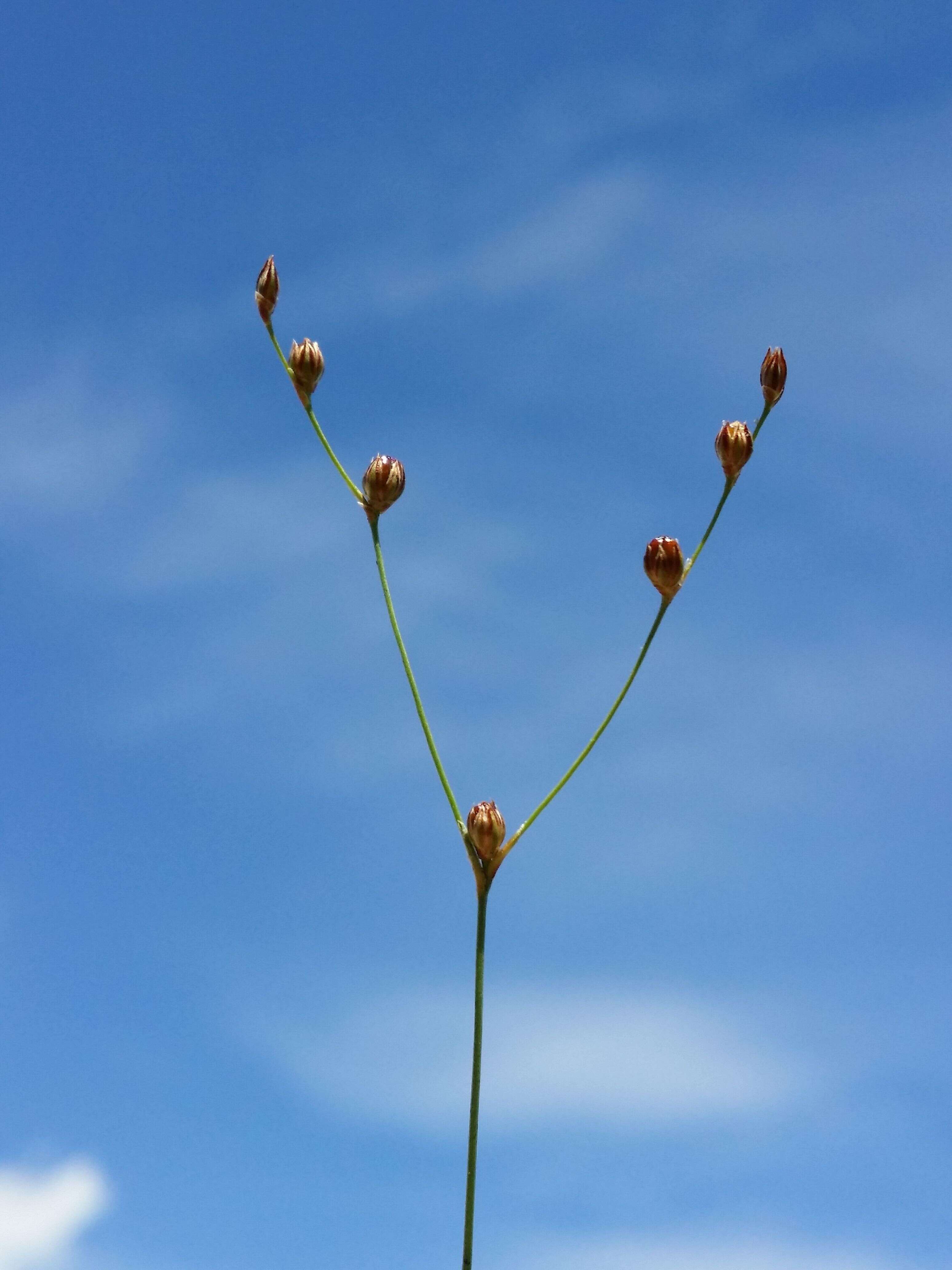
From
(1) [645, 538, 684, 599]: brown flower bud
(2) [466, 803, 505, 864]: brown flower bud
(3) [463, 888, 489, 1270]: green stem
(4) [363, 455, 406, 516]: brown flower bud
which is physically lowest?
(3) [463, 888, 489, 1270]: green stem

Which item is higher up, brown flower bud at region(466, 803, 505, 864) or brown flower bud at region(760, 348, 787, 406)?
brown flower bud at region(760, 348, 787, 406)

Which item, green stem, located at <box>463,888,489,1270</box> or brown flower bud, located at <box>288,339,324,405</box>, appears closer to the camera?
green stem, located at <box>463,888,489,1270</box>

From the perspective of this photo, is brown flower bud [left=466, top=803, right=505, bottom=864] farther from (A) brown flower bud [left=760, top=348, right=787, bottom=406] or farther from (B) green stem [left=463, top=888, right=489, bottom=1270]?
(A) brown flower bud [left=760, top=348, right=787, bottom=406]

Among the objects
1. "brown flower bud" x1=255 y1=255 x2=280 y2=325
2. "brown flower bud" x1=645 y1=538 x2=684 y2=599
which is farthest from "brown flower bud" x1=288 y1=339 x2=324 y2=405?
"brown flower bud" x1=645 y1=538 x2=684 y2=599

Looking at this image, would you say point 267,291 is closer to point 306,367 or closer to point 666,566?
point 306,367

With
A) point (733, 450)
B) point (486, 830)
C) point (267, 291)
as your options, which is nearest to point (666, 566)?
point (733, 450)

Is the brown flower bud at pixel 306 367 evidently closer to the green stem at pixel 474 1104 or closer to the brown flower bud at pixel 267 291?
the brown flower bud at pixel 267 291

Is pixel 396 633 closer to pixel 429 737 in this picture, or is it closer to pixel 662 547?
pixel 429 737
